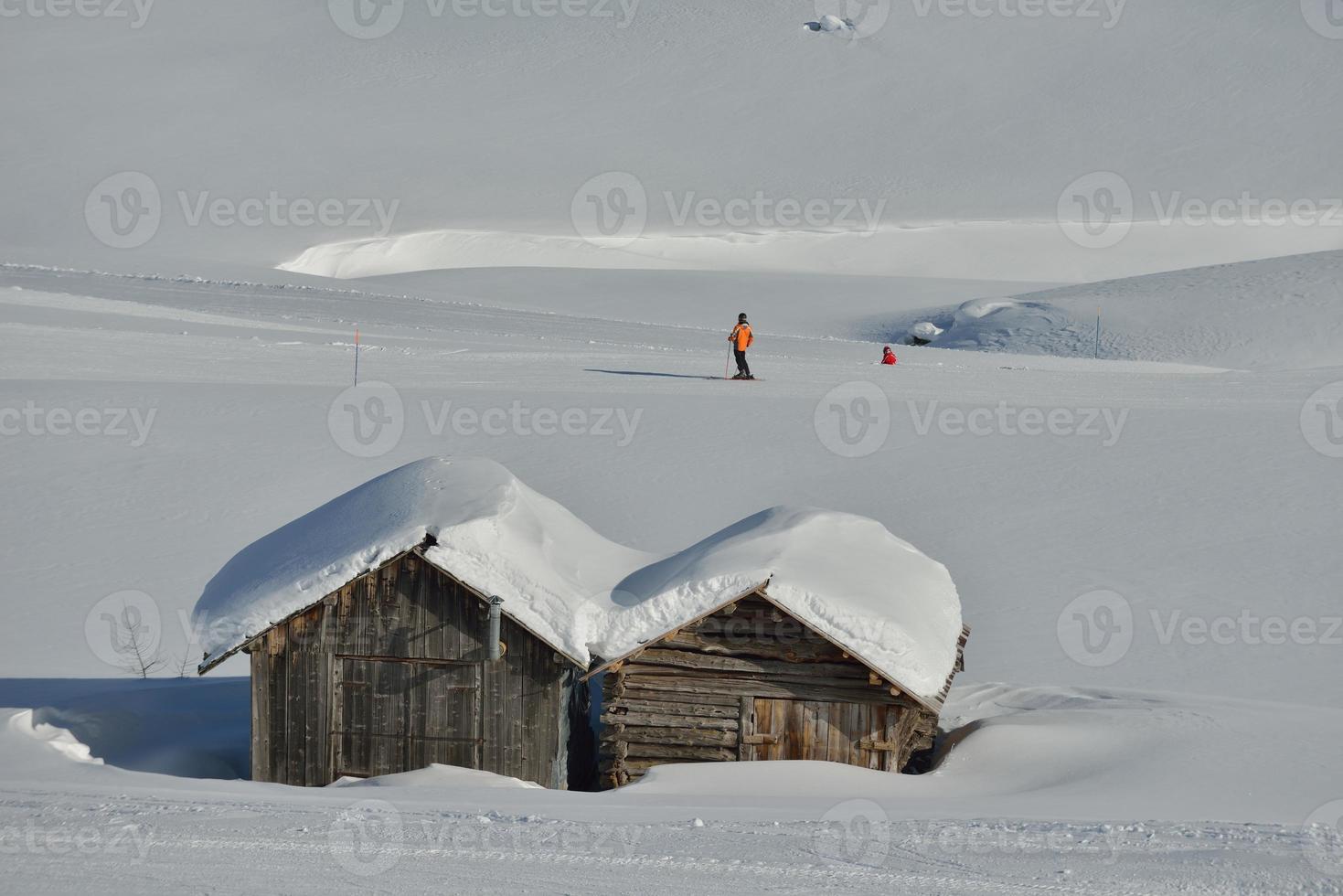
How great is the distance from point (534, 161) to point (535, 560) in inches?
2072

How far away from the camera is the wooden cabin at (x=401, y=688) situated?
39.2 feet

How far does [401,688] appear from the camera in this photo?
39.4 ft

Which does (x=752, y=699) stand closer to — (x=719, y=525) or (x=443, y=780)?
(x=443, y=780)

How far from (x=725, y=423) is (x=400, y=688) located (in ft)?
37.4

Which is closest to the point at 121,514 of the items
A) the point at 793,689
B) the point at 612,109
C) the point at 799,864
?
the point at 793,689

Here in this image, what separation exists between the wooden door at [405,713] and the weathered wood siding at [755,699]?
113 cm

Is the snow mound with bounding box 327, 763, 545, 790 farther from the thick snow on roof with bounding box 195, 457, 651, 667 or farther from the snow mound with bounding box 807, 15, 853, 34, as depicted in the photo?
the snow mound with bounding box 807, 15, 853, 34

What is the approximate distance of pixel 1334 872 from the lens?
810 centimetres

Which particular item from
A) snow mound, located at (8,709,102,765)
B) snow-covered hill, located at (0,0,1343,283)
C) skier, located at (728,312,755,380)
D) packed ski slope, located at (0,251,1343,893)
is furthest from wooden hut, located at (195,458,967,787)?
snow-covered hill, located at (0,0,1343,283)

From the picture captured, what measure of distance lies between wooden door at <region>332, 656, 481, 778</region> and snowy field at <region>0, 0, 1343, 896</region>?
1.88 ft

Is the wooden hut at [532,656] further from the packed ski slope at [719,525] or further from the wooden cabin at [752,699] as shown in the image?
the packed ski slope at [719,525]

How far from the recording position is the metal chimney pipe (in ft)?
38.0

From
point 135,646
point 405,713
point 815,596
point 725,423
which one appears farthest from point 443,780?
point 725,423

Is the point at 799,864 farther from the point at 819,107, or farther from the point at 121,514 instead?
the point at 819,107
